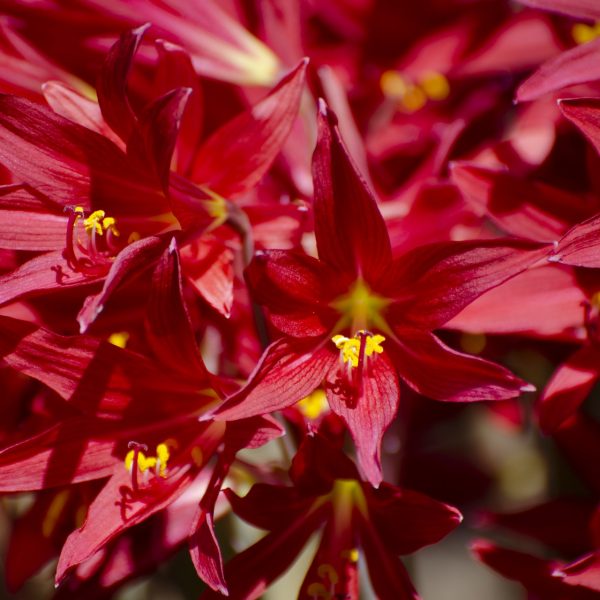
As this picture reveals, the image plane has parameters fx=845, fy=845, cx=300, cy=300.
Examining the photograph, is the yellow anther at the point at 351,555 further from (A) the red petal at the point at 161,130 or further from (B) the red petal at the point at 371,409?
(A) the red petal at the point at 161,130

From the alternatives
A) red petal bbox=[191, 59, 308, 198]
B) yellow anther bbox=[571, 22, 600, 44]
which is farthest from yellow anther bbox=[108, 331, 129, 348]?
yellow anther bbox=[571, 22, 600, 44]

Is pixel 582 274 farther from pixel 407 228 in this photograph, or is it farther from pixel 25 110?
pixel 25 110

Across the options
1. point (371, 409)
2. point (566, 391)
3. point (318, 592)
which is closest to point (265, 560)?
point (318, 592)

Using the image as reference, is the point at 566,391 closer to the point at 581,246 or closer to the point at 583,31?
the point at 581,246

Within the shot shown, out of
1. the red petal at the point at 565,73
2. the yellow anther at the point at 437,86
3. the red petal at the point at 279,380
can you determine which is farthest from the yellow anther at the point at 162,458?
the yellow anther at the point at 437,86

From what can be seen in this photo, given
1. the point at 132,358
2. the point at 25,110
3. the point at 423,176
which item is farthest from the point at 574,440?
the point at 25,110

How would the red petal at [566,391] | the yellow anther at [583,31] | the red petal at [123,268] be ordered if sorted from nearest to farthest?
1. the red petal at [123,268]
2. the red petal at [566,391]
3. the yellow anther at [583,31]

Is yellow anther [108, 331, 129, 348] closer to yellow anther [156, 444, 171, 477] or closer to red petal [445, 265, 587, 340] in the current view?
yellow anther [156, 444, 171, 477]
